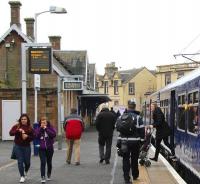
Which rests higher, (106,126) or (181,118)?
(181,118)

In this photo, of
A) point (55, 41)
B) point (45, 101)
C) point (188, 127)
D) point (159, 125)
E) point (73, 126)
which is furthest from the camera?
point (55, 41)

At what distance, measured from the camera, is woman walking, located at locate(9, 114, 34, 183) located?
13250 mm

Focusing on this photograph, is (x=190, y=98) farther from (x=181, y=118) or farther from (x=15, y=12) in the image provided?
(x=15, y=12)

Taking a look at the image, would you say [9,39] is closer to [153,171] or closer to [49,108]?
[49,108]

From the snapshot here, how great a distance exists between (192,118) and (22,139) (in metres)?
3.60

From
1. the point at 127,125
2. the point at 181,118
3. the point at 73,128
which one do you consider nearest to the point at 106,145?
the point at 73,128

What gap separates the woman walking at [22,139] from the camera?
13.2 metres

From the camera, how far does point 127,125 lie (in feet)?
40.5

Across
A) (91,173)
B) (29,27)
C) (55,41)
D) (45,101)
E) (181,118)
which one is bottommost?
(91,173)

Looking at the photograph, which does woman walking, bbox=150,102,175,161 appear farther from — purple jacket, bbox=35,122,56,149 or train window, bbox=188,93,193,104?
purple jacket, bbox=35,122,56,149

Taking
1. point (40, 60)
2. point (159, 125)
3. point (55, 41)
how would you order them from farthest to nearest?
point (55, 41) < point (40, 60) < point (159, 125)

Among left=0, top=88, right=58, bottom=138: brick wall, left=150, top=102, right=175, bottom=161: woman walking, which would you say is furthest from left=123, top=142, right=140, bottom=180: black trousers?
left=0, top=88, right=58, bottom=138: brick wall

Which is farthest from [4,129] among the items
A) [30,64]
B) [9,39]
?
[30,64]

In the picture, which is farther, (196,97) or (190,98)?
(190,98)
